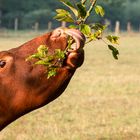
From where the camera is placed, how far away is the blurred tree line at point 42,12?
61.3 meters

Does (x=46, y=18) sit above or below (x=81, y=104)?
below

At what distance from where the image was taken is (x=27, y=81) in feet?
10.6

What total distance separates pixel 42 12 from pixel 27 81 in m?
59.7

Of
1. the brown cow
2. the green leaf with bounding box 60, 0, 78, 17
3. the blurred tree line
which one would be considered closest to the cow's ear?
the brown cow

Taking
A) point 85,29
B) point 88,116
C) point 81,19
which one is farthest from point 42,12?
point 85,29

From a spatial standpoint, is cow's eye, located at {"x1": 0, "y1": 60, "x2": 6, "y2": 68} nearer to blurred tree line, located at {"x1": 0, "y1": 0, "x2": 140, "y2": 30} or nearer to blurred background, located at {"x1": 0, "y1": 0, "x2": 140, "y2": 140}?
blurred background, located at {"x1": 0, "y1": 0, "x2": 140, "y2": 140}

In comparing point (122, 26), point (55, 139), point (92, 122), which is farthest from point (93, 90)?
point (122, 26)

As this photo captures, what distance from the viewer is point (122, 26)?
7131 cm

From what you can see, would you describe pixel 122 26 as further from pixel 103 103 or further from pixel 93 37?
pixel 93 37

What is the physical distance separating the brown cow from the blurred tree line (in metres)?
53.6

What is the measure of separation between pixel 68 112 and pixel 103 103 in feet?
4.15

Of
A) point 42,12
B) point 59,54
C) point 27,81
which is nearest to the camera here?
point 59,54

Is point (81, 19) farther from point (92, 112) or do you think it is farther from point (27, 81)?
point (92, 112)

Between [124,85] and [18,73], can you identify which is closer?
[18,73]
